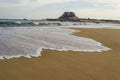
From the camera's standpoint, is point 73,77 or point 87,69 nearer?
point 73,77

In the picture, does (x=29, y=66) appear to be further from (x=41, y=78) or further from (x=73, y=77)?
(x=73, y=77)

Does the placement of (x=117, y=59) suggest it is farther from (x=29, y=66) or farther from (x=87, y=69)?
(x=29, y=66)

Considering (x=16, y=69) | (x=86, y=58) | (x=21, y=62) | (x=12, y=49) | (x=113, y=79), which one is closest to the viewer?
(x=113, y=79)

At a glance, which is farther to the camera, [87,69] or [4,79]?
[87,69]

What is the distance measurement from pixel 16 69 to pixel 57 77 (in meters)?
1.10

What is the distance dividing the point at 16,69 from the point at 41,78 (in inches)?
34.2

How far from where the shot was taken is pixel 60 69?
5477 mm

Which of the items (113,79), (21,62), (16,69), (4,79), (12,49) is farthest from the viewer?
(12,49)

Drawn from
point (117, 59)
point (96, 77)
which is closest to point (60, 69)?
point (96, 77)

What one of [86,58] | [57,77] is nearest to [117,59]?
[86,58]

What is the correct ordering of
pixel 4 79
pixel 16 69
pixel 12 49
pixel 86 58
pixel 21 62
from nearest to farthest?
pixel 4 79
pixel 16 69
pixel 21 62
pixel 86 58
pixel 12 49

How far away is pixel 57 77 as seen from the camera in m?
4.89

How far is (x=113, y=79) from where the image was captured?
4.92 m

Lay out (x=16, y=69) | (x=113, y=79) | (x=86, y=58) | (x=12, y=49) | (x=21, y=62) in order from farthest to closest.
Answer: (x=12, y=49), (x=86, y=58), (x=21, y=62), (x=16, y=69), (x=113, y=79)
